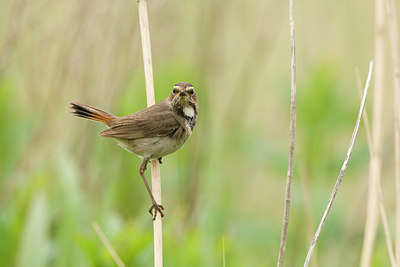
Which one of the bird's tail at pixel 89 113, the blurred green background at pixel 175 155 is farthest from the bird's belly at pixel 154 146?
the blurred green background at pixel 175 155

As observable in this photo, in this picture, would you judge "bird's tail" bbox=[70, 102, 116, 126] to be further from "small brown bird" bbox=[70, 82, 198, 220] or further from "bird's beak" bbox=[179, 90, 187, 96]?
"bird's beak" bbox=[179, 90, 187, 96]

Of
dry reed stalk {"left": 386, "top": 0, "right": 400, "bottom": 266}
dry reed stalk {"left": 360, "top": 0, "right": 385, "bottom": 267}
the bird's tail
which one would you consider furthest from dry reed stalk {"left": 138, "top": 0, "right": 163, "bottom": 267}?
dry reed stalk {"left": 386, "top": 0, "right": 400, "bottom": 266}

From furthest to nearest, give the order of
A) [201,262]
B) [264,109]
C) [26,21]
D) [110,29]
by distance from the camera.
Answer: [264,109]
[110,29]
[26,21]
[201,262]

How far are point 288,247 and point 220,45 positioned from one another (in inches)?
63.5

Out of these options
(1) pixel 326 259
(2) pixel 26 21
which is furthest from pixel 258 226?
(2) pixel 26 21

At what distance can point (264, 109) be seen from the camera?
6000 millimetres

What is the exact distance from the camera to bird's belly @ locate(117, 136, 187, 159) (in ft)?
10.5

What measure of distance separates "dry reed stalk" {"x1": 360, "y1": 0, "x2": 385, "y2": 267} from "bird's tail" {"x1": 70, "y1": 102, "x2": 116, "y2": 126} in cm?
133

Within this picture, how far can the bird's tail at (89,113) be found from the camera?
301cm

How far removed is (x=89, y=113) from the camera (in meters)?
3.08

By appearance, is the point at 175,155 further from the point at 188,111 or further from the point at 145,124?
the point at 145,124

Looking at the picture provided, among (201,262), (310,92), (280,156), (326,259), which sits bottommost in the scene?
(201,262)

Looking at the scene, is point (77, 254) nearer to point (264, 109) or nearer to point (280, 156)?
point (280, 156)

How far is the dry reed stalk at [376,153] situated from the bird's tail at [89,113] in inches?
52.4
